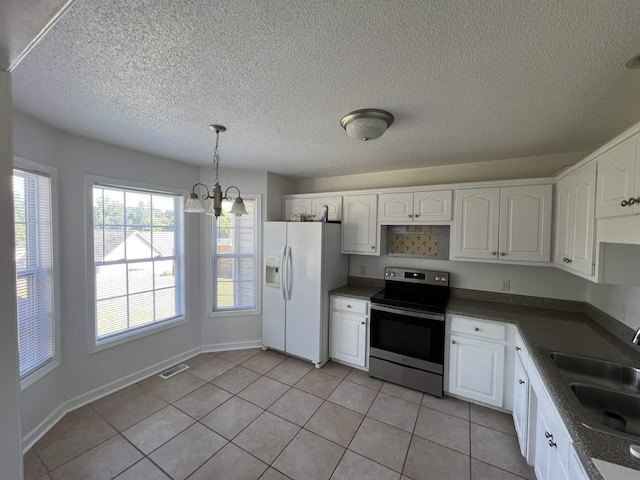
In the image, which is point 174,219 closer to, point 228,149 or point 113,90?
point 228,149

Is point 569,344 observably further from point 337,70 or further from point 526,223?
point 337,70

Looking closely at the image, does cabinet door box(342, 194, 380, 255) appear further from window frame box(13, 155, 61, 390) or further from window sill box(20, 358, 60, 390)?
window sill box(20, 358, 60, 390)

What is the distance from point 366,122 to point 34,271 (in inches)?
108

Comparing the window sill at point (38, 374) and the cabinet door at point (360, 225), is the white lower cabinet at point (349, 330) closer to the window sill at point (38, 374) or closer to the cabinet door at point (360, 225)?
the cabinet door at point (360, 225)

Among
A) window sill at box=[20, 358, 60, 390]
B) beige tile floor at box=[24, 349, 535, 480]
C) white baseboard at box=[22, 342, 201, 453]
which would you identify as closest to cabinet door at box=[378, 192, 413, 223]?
beige tile floor at box=[24, 349, 535, 480]

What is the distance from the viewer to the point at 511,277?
2713 millimetres

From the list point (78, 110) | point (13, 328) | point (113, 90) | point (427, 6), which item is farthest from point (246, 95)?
point (13, 328)

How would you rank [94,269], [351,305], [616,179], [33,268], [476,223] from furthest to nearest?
[351,305]
[476,223]
[94,269]
[33,268]
[616,179]

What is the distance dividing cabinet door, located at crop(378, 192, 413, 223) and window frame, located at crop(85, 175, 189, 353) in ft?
7.89

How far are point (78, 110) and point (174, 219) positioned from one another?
1488 mm

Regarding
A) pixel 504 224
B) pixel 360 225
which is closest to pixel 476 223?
pixel 504 224

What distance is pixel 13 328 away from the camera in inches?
28.3

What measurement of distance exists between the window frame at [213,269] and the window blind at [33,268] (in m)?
1.43

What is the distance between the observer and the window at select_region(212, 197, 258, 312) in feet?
11.1
